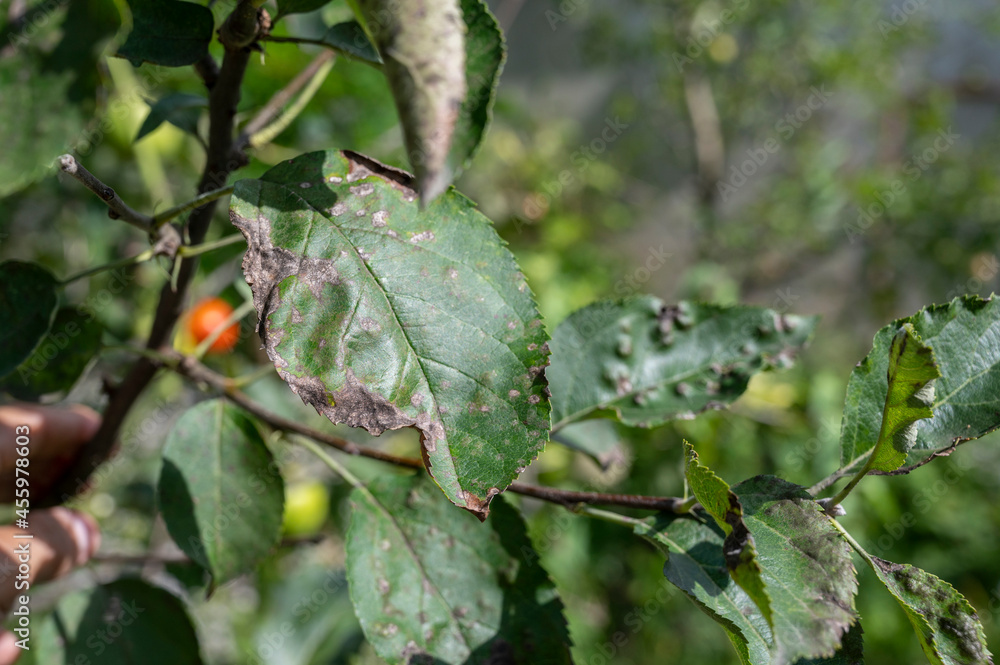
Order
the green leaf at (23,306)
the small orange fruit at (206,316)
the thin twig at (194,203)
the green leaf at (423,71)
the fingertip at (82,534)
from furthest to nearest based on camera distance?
1. the small orange fruit at (206,316)
2. the fingertip at (82,534)
3. the green leaf at (23,306)
4. the thin twig at (194,203)
5. the green leaf at (423,71)

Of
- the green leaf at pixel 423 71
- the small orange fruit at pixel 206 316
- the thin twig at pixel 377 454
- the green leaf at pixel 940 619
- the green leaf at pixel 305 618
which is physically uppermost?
the green leaf at pixel 423 71

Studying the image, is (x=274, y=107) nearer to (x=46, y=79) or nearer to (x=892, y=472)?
(x=46, y=79)

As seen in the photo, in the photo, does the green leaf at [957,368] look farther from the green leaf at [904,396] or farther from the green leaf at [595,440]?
the green leaf at [595,440]

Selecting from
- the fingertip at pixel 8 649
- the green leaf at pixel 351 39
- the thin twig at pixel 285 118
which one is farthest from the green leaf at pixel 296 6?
the fingertip at pixel 8 649

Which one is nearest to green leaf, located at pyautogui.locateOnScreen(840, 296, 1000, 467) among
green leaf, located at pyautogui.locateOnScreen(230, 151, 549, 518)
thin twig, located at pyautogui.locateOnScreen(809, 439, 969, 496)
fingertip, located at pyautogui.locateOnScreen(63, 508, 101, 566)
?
thin twig, located at pyautogui.locateOnScreen(809, 439, 969, 496)

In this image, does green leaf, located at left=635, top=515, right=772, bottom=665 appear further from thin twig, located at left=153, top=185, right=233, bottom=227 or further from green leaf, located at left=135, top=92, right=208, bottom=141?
green leaf, located at left=135, top=92, right=208, bottom=141

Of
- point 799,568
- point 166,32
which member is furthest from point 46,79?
point 799,568
